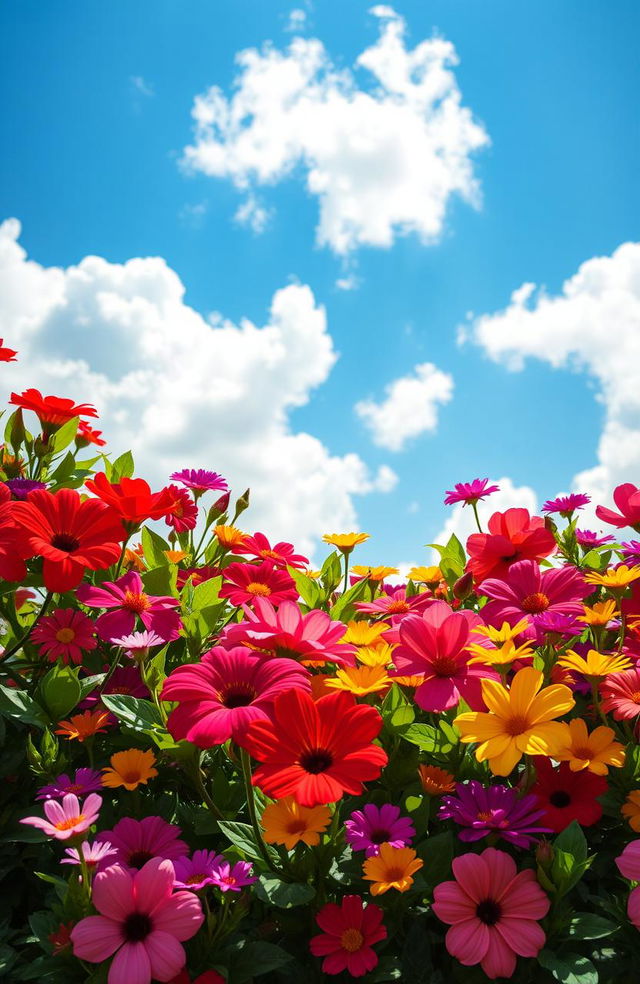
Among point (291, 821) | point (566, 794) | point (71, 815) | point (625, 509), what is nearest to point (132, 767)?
point (71, 815)

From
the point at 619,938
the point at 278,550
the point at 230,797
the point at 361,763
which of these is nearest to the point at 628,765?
the point at 619,938

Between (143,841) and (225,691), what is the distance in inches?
12.7

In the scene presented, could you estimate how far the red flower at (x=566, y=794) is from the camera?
1.31 meters

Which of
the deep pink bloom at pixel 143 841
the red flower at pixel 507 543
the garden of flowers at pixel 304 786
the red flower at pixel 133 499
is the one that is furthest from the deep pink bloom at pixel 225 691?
the red flower at pixel 507 543

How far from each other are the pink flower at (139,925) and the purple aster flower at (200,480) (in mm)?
1470

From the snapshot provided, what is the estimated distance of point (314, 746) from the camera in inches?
42.4

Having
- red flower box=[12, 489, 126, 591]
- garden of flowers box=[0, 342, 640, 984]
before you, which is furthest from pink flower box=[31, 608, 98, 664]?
red flower box=[12, 489, 126, 591]

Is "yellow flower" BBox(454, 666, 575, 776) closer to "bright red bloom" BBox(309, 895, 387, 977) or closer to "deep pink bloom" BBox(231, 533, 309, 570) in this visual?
"bright red bloom" BBox(309, 895, 387, 977)

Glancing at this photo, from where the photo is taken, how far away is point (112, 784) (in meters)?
1.30

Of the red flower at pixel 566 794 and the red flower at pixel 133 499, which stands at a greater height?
the red flower at pixel 133 499

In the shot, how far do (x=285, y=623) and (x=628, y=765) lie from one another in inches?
28.1

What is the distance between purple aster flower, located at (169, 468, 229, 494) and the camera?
2.42 metres

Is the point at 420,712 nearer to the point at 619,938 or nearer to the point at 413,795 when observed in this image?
the point at 413,795

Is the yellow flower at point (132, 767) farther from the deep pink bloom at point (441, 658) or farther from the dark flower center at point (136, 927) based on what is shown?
the deep pink bloom at point (441, 658)
